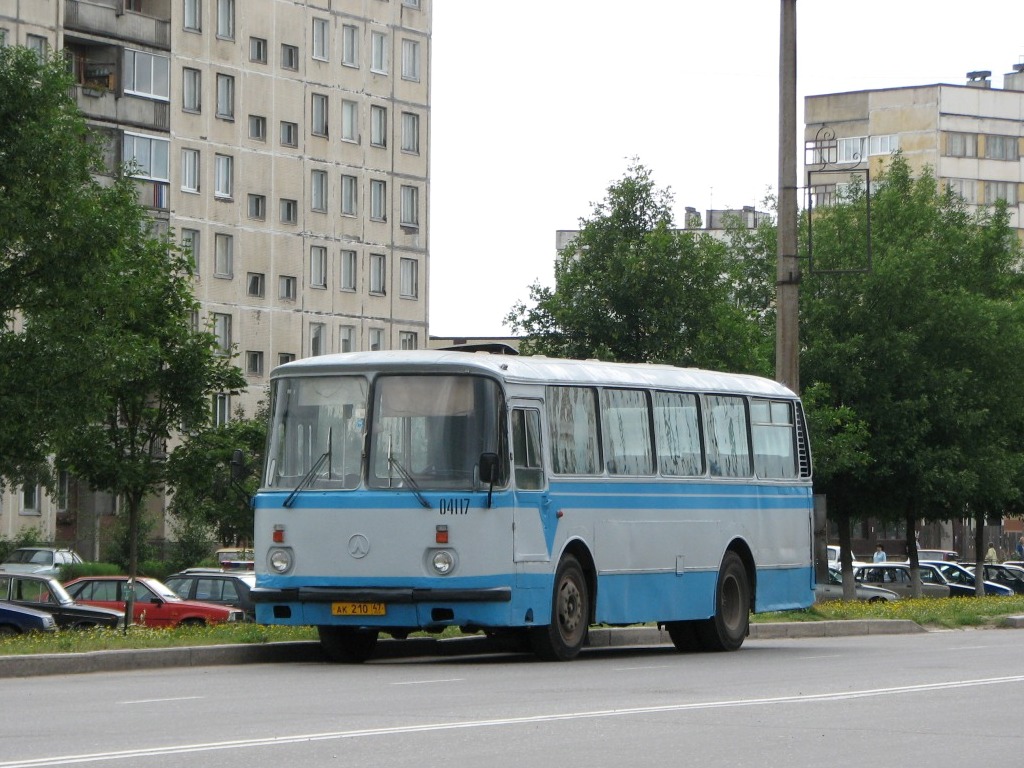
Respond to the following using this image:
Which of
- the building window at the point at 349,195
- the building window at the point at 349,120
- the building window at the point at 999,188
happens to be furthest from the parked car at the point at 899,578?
the building window at the point at 999,188

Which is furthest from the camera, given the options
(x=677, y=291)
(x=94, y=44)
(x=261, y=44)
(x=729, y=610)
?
(x=261, y=44)

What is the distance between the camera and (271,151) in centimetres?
8431

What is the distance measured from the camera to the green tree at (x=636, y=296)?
43.3m

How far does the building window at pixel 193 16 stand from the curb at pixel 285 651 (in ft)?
184

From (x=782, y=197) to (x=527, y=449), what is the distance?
31.9 ft

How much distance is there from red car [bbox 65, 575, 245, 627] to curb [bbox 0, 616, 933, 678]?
11061 millimetres

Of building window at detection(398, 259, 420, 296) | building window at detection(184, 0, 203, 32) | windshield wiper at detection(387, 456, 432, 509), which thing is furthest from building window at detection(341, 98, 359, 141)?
windshield wiper at detection(387, 456, 432, 509)

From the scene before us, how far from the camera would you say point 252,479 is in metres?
64.1

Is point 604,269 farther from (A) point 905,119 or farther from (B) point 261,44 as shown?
(A) point 905,119

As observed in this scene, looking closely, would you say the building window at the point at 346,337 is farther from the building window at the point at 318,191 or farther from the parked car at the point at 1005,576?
the parked car at the point at 1005,576

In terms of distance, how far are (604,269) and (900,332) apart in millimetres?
10529

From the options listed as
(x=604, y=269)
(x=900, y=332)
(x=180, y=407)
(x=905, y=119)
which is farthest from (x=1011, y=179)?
(x=180, y=407)

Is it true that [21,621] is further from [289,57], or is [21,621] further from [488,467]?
[289,57]

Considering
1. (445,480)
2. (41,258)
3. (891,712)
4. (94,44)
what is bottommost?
(891,712)
